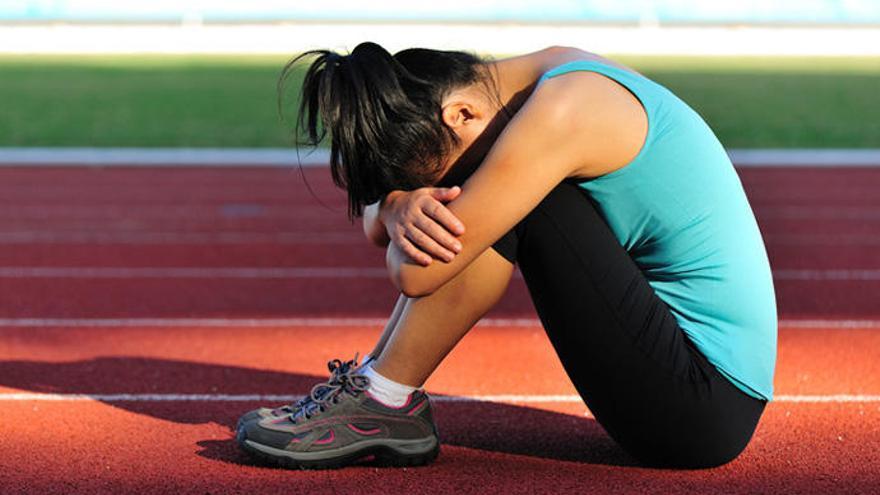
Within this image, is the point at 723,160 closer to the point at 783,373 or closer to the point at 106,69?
the point at 783,373

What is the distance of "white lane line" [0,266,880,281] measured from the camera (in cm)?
639

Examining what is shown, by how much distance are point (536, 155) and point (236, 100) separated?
55.3 ft

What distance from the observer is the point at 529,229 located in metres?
2.81

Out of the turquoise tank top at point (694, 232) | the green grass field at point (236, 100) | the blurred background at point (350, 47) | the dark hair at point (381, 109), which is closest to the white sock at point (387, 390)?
the dark hair at point (381, 109)

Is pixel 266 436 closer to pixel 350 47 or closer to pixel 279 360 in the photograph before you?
pixel 279 360

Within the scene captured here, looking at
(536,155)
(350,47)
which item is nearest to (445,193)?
(536,155)

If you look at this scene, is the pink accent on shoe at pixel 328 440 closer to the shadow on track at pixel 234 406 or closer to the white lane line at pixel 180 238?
the shadow on track at pixel 234 406

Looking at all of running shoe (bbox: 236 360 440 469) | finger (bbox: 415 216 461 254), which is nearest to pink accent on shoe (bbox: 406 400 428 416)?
running shoe (bbox: 236 360 440 469)

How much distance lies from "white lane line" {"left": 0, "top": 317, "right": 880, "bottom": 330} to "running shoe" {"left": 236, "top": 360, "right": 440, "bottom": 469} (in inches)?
81.3

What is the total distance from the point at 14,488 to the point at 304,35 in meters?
31.7

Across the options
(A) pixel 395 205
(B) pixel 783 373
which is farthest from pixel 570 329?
(B) pixel 783 373

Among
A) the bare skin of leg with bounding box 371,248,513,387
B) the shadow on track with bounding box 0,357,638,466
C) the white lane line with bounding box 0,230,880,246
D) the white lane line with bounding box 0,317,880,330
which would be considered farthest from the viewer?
the white lane line with bounding box 0,230,880,246

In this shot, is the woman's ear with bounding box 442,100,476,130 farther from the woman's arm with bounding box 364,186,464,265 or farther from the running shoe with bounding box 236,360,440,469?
the running shoe with bounding box 236,360,440,469

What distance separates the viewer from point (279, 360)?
4570 mm
